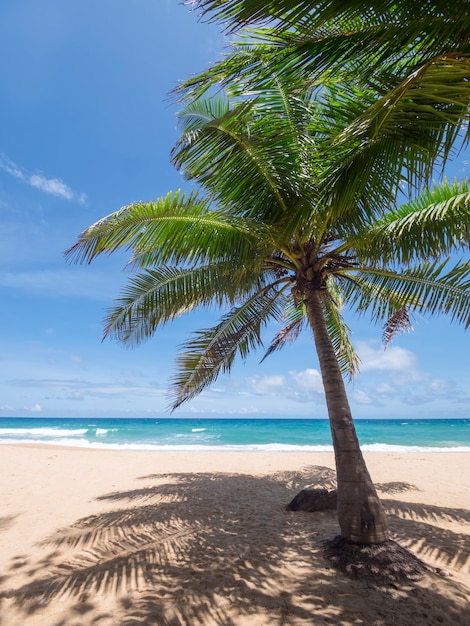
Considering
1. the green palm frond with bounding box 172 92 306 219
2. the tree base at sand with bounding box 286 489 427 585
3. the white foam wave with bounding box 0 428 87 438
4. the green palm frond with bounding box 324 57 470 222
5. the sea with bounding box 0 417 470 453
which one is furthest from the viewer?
the white foam wave with bounding box 0 428 87 438

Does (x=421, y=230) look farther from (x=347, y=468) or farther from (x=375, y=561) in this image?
(x=375, y=561)

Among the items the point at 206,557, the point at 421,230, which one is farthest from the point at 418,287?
the point at 206,557

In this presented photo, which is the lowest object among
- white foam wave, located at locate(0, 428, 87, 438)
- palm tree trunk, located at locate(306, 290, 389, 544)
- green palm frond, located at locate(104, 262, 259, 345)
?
white foam wave, located at locate(0, 428, 87, 438)

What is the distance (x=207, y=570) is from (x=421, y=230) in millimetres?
4789

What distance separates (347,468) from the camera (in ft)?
15.1

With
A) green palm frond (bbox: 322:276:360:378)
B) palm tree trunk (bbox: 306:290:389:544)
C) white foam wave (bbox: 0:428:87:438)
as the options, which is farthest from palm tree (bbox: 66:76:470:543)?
white foam wave (bbox: 0:428:87:438)

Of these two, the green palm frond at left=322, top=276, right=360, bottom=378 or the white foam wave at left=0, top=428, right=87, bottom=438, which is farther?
the white foam wave at left=0, top=428, right=87, bottom=438

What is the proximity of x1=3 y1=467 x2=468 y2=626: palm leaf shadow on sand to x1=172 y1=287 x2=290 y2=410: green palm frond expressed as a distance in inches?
79.7

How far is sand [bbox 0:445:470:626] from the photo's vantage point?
10.7 ft

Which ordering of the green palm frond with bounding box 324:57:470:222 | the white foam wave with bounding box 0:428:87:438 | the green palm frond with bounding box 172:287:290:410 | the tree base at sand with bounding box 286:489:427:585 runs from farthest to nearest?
the white foam wave with bounding box 0:428:87:438
the green palm frond with bounding box 172:287:290:410
the tree base at sand with bounding box 286:489:427:585
the green palm frond with bounding box 324:57:470:222

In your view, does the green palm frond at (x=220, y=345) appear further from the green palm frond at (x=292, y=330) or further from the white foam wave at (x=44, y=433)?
the white foam wave at (x=44, y=433)

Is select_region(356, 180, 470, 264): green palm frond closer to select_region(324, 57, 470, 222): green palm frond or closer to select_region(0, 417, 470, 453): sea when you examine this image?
select_region(324, 57, 470, 222): green palm frond

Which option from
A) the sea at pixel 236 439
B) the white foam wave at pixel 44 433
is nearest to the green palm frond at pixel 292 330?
the sea at pixel 236 439

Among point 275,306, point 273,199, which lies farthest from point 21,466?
point 273,199
